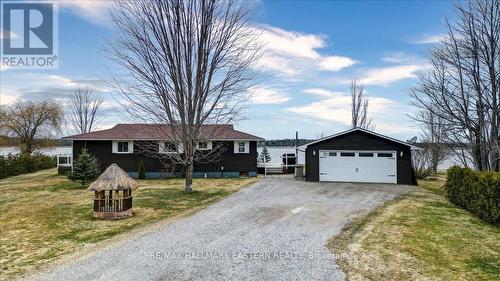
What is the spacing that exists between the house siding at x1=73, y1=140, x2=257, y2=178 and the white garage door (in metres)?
5.20

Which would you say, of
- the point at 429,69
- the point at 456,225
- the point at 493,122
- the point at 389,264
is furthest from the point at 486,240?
the point at 429,69

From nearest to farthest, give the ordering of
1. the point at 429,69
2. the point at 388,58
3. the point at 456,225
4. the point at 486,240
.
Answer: the point at 486,240, the point at 456,225, the point at 429,69, the point at 388,58

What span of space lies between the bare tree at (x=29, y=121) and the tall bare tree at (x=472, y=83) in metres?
33.7

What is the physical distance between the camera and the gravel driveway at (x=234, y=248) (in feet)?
19.6

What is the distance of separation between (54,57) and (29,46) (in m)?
0.96

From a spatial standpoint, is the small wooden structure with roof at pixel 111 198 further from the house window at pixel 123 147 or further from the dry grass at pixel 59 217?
the house window at pixel 123 147

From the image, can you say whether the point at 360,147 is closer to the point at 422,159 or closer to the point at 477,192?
the point at 477,192

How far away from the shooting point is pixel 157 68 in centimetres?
1487

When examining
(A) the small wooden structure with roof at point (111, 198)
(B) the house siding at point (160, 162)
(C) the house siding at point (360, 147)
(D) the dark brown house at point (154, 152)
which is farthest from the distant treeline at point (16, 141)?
(A) the small wooden structure with roof at point (111, 198)

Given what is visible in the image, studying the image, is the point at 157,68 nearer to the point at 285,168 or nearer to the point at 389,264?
the point at 389,264

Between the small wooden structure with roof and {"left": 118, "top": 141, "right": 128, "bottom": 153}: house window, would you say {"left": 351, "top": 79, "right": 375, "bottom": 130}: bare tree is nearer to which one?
{"left": 118, "top": 141, "right": 128, "bottom": 153}: house window

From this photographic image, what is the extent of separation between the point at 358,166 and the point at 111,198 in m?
14.8
